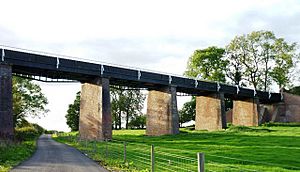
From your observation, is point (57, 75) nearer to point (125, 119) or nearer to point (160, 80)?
point (160, 80)

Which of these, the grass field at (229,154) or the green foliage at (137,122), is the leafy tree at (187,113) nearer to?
the green foliage at (137,122)

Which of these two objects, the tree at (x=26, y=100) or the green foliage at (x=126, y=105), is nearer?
the tree at (x=26, y=100)

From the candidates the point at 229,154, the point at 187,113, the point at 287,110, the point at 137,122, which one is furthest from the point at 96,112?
the point at 187,113

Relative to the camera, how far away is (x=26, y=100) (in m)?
55.8

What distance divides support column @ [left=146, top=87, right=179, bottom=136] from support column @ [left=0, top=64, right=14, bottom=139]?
19236 mm

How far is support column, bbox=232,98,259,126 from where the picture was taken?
57344 millimetres

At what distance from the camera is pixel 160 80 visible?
44.2 m

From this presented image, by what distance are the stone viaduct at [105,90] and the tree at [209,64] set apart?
31.3ft

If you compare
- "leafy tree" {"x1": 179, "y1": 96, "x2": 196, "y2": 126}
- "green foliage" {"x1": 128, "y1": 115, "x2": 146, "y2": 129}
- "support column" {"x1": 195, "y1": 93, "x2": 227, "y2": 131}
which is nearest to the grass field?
"support column" {"x1": 195, "y1": 93, "x2": 227, "y2": 131}

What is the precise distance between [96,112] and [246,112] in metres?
29.8

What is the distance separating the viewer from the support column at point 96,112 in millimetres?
37875

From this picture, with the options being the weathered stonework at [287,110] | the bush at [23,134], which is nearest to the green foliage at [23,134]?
the bush at [23,134]

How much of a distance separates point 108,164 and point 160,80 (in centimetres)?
2955

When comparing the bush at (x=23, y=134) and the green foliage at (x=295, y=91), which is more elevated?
the green foliage at (x=295, y=91)
